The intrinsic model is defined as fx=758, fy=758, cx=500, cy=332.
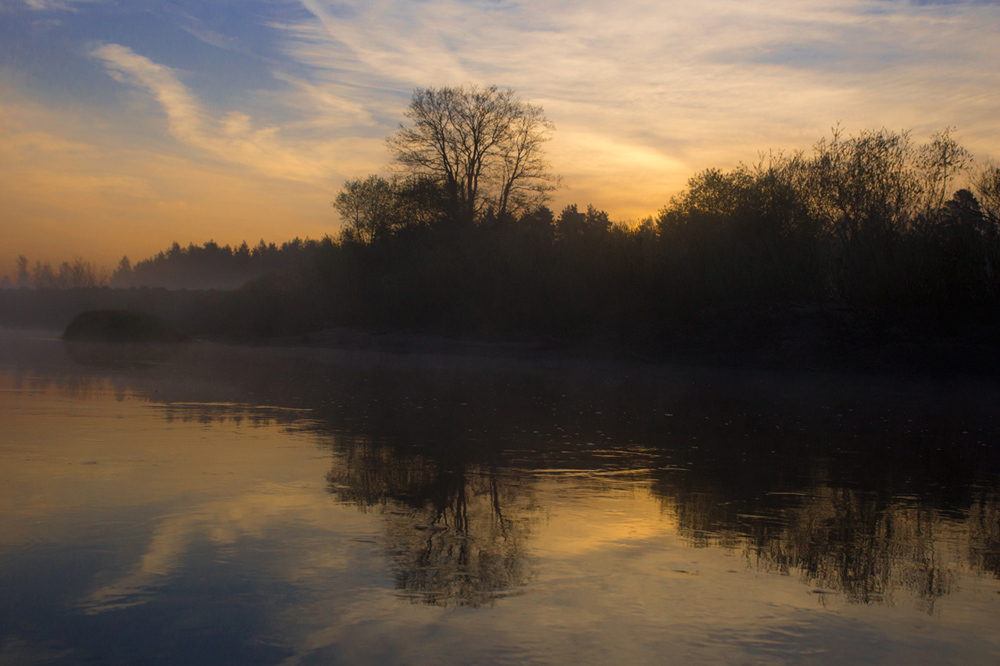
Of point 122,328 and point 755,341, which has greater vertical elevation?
point 755,341

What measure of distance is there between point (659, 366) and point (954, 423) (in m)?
13.1

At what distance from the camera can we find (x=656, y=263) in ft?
93.8

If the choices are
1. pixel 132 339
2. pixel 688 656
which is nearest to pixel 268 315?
pixel 132 339

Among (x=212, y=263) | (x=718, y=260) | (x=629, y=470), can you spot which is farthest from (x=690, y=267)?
(x=212, y=263)

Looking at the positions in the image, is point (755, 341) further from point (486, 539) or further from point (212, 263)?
point (212, 263)

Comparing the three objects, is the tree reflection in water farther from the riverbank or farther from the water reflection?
the riverbank

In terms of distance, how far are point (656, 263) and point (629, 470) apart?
21938mm

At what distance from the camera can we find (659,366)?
81.3 ft

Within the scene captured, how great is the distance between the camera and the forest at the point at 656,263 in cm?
2330

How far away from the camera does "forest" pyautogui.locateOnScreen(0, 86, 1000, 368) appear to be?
76.4 feet

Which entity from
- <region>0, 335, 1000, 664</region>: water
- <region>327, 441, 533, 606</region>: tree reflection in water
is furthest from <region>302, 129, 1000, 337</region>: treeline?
<region>327, 441, 533, 606</region>: tree reflection in water

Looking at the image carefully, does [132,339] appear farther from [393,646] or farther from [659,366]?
[393,646]

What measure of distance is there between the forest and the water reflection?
7.37 meters

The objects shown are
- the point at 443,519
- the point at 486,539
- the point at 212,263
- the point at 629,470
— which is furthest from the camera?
the point at 212,263
